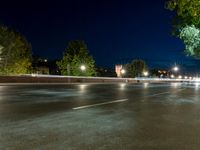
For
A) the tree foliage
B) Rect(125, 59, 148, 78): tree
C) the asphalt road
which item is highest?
Rect(125, 59, 148, 78): tree

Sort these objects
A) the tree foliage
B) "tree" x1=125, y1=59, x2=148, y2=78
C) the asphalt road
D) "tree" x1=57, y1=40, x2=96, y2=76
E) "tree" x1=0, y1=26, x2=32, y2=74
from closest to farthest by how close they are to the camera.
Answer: the asphalt road, the tree foliage, "tree" x1=0, y1=26, x2=32, y2=74, "tree" x1=57, y1=40, x2=96, y2=76, "tree" x1=125, y1=59, x2=148, y2=78

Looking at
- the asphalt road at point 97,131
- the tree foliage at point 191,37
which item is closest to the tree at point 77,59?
the tree foliage at point 191,37

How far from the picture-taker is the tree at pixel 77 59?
260ft

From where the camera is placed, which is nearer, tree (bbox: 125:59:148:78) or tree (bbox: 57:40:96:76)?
tree (bbox: 57:40:96:76)

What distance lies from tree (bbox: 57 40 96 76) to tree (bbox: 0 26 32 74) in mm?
8671

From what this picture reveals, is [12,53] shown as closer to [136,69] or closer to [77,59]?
[77,59]

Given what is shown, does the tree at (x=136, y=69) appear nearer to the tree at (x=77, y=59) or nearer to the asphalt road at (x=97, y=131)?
the tree at (x=77, y=59)

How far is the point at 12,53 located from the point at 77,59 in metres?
14.4

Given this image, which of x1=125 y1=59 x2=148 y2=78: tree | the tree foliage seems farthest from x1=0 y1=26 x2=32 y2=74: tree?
x1=125 y1=59 x2=148 y2=78: tree

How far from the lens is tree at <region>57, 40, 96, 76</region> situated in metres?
79.2

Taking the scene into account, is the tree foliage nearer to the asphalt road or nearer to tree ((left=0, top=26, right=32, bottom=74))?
the asphalt road

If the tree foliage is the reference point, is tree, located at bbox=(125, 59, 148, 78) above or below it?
above

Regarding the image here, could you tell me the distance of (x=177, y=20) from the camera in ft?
77.0

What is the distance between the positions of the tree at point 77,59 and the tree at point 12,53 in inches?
341
